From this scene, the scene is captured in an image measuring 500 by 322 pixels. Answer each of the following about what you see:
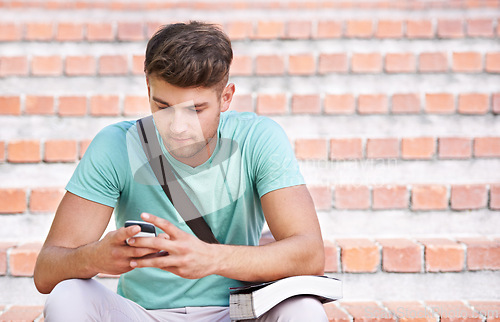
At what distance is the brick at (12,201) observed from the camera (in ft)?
7.12

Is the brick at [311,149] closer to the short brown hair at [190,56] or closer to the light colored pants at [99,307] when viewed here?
the short brown hair at [190,56]

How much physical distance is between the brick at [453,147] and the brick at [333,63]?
0.64 metres

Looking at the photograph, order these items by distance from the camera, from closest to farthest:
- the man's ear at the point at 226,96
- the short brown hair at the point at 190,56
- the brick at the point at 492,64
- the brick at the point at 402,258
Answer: the short brown hair at the point at 190,56
the man's ear at the point at 226,96
the brick at the point at 402,258
the brick at the point at 492,64

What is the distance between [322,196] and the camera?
2184mm

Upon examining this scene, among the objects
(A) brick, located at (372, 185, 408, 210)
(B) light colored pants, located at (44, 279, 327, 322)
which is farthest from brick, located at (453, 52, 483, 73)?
(B) light colored pants, located at (44, 279, 327, 322)

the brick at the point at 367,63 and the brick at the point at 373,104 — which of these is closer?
the brick at the point at 373,104

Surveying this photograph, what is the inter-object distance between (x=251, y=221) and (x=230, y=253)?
0.29 metres

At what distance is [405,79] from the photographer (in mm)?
2615

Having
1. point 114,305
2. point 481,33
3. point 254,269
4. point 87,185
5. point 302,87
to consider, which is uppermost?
point 481,33

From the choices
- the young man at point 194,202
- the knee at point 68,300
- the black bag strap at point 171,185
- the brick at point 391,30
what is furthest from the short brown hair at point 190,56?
the brick at point 391,30

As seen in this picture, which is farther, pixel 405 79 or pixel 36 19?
pixel 36 19

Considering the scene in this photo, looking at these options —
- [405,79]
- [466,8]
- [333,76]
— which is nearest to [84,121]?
[333,76]

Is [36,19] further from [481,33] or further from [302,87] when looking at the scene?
[481,33]

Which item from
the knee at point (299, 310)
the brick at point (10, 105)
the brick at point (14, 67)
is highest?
the brick at point (14, 67)
